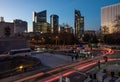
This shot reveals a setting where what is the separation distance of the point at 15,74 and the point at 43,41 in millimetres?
68531

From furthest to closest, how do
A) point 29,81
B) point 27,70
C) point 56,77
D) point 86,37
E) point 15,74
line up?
point 86,37, point 27,70, point 15,74, point 56,77, point 29,81

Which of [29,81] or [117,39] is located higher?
[117,39]

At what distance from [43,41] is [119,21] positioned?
4184 cm

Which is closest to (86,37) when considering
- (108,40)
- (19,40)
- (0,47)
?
(108,40)

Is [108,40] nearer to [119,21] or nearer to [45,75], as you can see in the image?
[119,21]

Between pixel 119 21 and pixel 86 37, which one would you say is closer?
pixel 119 21

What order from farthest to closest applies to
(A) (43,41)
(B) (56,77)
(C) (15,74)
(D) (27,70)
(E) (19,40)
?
1. (A) (43,41)
2. (E) (19,40)
3. (D) (27,70)
4. (C) (15,74)
5. (B) (56,77)

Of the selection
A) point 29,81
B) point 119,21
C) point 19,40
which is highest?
point 119,21

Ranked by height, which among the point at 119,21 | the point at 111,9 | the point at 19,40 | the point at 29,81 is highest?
the point at 111,9

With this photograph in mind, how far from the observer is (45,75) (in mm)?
26734

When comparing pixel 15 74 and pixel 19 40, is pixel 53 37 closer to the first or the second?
pixel 19 40

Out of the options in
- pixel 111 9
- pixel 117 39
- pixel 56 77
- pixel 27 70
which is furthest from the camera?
pixel 111 9

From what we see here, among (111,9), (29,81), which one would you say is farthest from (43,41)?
(111,9)

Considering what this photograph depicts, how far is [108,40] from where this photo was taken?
307ft
